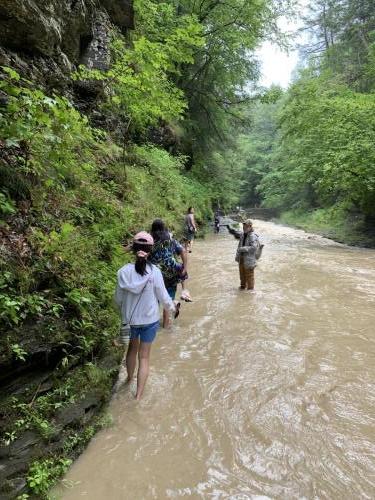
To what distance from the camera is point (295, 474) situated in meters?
3.21

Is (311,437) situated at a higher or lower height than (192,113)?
lower

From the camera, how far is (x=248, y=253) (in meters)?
9.20

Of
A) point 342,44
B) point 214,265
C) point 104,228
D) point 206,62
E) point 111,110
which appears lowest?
point 214,265

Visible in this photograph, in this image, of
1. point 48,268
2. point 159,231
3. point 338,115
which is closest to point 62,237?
point 48,268

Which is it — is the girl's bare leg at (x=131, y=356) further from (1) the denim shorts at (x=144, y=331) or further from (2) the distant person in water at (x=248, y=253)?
(2) the distant person in water at (x=248, y=253)

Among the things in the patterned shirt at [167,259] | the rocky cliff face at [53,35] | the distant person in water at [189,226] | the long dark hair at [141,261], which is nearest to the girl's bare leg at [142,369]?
the long dark hair at [141,261]

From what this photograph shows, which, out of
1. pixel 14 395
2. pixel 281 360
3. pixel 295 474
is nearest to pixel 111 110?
pixel 281 360

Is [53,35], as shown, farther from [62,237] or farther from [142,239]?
[142,239]

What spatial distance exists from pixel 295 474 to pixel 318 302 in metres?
5.68

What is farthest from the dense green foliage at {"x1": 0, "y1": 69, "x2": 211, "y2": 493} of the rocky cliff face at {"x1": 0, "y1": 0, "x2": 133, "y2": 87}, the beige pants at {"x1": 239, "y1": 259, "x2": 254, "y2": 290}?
the beige pants at {"x1": 239, "y1": 259, "x2": 254, "y2": 290}

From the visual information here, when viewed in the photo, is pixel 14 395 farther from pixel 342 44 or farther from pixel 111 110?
pixel 342 44

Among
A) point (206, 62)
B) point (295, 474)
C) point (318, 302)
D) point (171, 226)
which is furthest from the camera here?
point (206, 62)

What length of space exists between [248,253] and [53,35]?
634 centimetres

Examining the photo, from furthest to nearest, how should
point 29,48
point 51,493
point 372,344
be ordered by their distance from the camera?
1. point 29,48
2. point 372,344
3. point 51,493
